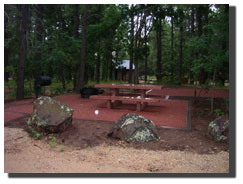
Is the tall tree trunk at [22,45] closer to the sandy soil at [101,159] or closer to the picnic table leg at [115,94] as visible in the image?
the picnic table leg at [115,94]

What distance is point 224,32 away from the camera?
→ 589 centimetres

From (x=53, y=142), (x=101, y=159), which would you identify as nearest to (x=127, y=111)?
(x=53, y=142)

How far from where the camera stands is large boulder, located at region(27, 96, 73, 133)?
4.94m

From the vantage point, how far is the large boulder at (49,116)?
4.94m

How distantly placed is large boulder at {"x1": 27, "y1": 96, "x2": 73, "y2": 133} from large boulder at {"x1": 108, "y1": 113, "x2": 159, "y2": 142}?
1109mm

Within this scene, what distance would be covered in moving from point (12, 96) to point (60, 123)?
7657mm

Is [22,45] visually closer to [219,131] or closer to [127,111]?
Answer: [127,111]

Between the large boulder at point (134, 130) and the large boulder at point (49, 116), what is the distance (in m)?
1.11

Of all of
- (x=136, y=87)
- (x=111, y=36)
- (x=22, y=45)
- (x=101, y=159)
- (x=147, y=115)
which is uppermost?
(x=111, y=36)

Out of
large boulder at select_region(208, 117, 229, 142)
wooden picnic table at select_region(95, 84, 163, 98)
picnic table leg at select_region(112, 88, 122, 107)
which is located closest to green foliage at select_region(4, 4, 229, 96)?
wooden picnic table at select_region(95, 84, 163, 98)

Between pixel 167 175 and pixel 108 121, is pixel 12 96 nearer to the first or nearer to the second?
pixel 108 121

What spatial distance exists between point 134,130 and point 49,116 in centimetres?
191

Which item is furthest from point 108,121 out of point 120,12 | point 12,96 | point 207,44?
point 12,96

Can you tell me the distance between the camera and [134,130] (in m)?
4.75
